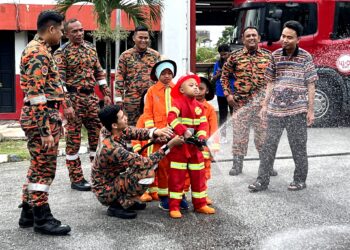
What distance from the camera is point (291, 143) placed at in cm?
568

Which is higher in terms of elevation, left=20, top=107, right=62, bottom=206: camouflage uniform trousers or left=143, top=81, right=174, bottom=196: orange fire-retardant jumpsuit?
left=143, top=81, right=174, bottom=196: orange fire-retardant jumpsuit

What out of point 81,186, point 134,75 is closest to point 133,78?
point 134,75

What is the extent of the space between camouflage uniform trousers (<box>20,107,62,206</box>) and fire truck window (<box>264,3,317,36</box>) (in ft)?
22.5

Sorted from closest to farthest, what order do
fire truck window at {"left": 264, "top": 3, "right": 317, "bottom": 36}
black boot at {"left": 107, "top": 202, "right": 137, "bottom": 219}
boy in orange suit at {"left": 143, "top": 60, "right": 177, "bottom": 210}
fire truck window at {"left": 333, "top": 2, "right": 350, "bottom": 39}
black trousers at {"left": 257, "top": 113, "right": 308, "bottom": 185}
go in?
black boot at {"left": 107, "top": 202, "right": 137, "bottom": 219} → boy in orange suit at {"left": 143, "top": 60, "right": 177, "bottom": 210} → black trousers at {"left": 257, "top": 113, "right": 308, "bottom": 185} → fire truck window at {"left": 264, "top": 3, "right": 317, "bottom": 36} → fire truck window at {"left": 333, "top": 2, "right": 350, "bottom": 39}

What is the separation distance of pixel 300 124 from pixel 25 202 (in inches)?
115

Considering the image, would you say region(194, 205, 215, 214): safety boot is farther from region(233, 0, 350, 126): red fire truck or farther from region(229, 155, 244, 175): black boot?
region(233, 0, 350, 126): red fire truck

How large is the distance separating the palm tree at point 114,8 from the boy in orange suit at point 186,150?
18.8 feet

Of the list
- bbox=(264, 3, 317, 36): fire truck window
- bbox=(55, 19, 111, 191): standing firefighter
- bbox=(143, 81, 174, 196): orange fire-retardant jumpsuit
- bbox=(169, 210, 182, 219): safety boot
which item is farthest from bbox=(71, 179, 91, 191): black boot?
bbox=(264, 3, 317, 36): fire truck window

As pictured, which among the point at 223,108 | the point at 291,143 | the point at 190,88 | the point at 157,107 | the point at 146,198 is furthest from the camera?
the point at 223,108

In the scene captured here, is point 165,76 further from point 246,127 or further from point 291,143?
point 291,143

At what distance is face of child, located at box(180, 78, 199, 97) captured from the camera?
475 centimetres

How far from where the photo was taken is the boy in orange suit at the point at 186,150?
4777 mm

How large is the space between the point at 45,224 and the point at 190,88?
68.8 inches

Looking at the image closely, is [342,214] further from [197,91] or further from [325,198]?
[197,91]
